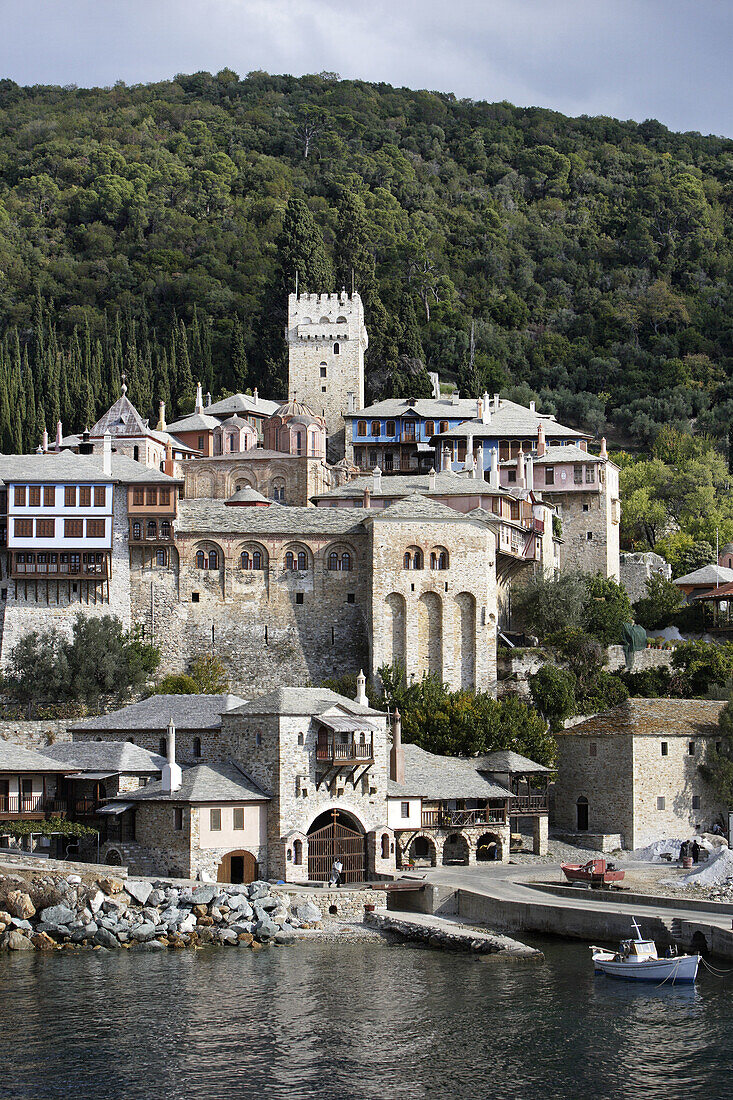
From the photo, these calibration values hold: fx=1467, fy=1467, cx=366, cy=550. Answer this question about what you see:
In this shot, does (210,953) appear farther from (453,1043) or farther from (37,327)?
(37,327)

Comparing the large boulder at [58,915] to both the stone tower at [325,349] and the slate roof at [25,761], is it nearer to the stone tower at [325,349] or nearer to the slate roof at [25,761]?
the slate roof at [25,761]

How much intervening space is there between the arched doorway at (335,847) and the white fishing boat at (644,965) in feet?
34.4

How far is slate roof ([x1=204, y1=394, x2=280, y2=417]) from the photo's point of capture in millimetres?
79062

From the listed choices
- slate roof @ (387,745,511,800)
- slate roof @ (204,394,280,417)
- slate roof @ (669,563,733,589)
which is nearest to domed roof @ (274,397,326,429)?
slate roof @ (204,394,280,417)

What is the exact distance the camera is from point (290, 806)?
4209 centimetres

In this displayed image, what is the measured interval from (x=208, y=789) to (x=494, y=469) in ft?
98.4

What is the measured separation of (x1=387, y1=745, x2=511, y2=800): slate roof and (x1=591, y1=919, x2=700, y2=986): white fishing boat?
500 inches

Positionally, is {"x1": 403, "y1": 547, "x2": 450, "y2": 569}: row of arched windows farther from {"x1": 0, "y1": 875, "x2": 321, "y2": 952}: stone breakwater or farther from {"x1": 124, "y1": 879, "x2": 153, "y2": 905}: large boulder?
{"x1": 124, "y1": 879, "x2": 153, "y2": 905}: large boulder

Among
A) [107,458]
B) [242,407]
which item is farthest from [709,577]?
[107,458]

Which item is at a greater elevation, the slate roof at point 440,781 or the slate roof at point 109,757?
the slate roof at point 109,757

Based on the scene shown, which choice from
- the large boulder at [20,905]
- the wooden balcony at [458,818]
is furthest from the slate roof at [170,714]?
the large boulder at [20,905]

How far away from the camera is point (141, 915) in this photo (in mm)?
37250

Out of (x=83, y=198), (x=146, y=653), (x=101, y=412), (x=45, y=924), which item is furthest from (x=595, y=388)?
(x=45, y=924)

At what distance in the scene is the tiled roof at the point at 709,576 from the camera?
67.8 m
